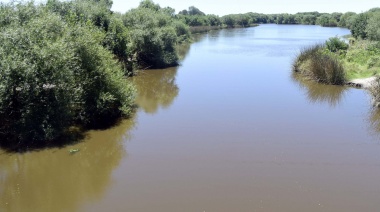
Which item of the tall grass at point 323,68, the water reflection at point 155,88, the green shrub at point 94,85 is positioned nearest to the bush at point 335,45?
the tall grass at point 323,68

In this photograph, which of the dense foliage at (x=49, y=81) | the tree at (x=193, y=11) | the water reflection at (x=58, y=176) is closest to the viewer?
the water reflection at (x=58, y=176)

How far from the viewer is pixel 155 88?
24.1 m

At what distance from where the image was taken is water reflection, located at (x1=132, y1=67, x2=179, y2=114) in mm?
19688

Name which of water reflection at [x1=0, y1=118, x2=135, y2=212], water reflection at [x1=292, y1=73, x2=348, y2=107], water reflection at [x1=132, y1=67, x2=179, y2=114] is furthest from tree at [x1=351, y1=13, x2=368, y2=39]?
water reflection at [x1=0, y1=118, x2=135, y2=212]

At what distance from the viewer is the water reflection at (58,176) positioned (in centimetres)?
936

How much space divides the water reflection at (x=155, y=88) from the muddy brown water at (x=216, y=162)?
Result: 0.22 meters

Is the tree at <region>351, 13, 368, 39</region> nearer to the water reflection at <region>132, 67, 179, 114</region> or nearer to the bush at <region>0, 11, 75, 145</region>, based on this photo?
the water reflection at <region>132, 67, 179, 114</region>

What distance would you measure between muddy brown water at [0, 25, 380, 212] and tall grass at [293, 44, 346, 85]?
4.33 metres

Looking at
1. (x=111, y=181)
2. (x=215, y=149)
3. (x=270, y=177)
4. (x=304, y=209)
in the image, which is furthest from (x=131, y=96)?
(x=304, y=209)

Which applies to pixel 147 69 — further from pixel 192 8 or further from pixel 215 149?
pixel 192 8

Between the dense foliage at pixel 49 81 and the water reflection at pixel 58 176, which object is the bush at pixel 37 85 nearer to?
the dense foliage at pixel 49 81

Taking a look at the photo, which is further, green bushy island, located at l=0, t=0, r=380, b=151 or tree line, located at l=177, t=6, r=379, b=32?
tree line, located at l=177, t=6, r=379, b=32

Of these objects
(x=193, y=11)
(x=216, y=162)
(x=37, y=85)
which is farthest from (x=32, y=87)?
(x=193, y=11)

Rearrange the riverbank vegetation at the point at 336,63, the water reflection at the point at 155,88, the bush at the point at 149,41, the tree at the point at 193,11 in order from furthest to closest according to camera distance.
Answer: the tree at the point at 193,11
the bush at the point at 149,41
the riverbank vegetation at the point at 336,63
the water reflection at the point at 155,88
